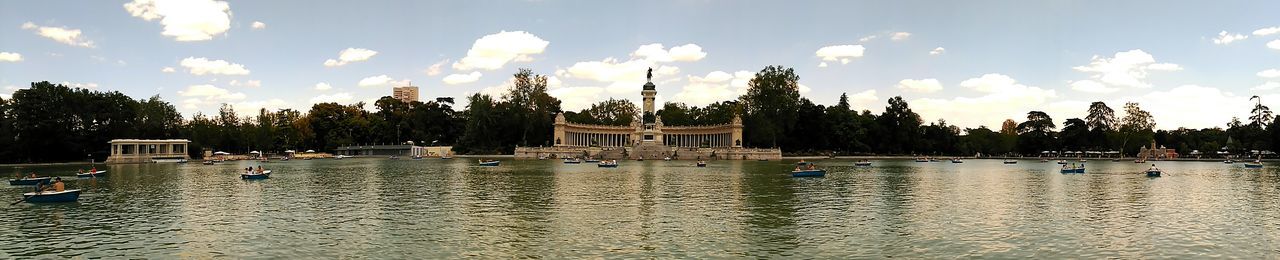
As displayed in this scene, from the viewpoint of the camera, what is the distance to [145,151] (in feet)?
299

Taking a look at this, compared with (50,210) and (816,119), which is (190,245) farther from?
(816,119)

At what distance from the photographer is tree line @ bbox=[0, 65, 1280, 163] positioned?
8525cm

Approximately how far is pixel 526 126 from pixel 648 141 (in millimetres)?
17514

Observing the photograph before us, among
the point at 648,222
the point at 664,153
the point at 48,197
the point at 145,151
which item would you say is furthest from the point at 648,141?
the point at 648,222

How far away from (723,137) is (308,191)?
8442cm

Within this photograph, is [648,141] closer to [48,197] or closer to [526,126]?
[526,126]

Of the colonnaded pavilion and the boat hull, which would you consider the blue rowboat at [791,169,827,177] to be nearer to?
the boat hull

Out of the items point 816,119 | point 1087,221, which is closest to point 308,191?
point 1087,221

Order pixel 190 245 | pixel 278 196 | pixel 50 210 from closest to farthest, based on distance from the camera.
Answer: pixel 190 245 < pixel 50 210 < pixel 278 196

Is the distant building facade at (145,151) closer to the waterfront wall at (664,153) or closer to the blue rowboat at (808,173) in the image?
the waterfront wall at (664,153)

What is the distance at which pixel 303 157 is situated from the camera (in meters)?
110

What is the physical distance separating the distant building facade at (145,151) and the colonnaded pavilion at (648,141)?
3884 centimetres

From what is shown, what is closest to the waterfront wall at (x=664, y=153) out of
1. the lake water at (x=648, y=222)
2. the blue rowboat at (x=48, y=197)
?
the lake water at (x=648, y=222)

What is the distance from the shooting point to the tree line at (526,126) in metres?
85.2
